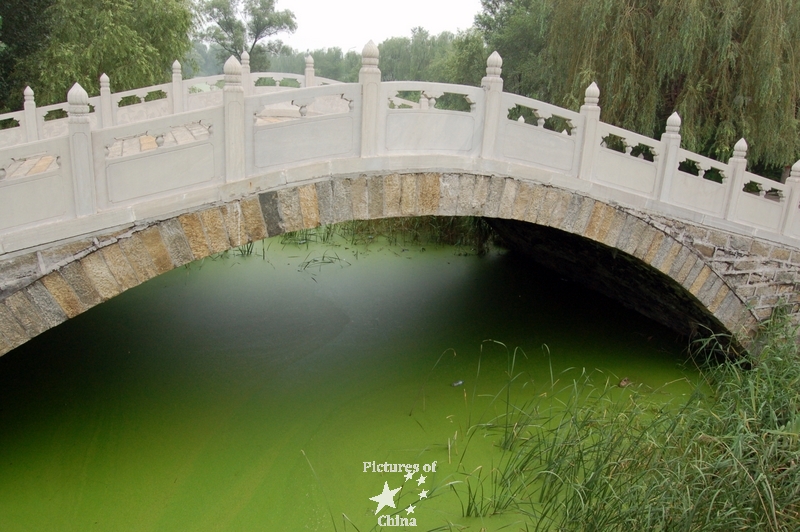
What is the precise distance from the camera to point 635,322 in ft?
24.0

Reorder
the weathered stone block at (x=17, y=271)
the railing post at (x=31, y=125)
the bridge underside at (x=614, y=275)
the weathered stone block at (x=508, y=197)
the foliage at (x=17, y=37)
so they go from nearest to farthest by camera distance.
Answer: the weathered stone block at (x=17, y=271) → the weathered stone block at (x=508, y=197) → the bridge underside at (x=614, y=275) → the railing post at (x=31, y=125) → the foliage at (x=17, y=37)

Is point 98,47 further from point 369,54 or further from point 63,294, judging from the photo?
point 63,294

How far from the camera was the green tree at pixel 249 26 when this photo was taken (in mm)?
25047

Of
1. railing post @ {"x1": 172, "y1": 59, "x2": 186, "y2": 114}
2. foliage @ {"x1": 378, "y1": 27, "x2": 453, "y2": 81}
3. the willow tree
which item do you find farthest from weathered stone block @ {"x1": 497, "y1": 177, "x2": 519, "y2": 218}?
foliage @ {"x1": 378, "y1": 27, "x2": 453, "y2": 81}

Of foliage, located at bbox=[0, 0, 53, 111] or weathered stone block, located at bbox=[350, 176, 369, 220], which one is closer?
weathered stone block, located at bbox=[350, 176, 369, 220]

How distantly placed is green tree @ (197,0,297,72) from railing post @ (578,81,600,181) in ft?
72.4

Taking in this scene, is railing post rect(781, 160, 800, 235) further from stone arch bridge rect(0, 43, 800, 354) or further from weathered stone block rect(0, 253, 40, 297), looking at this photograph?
weathered stone block rect(0, 253, 40, 297)

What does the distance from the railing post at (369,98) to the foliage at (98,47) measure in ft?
22.5

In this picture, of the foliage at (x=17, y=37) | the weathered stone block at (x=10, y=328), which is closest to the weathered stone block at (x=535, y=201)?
the weathered stone block at (x=10, y=328)

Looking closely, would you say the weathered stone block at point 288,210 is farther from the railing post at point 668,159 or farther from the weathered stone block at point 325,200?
the railing post at point 668,159

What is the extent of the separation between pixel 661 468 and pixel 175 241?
10.4 ft

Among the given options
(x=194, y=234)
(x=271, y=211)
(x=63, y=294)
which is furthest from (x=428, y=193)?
(x=63, y=294)

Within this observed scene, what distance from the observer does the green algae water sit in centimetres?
379

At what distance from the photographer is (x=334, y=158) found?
4.44 meters
